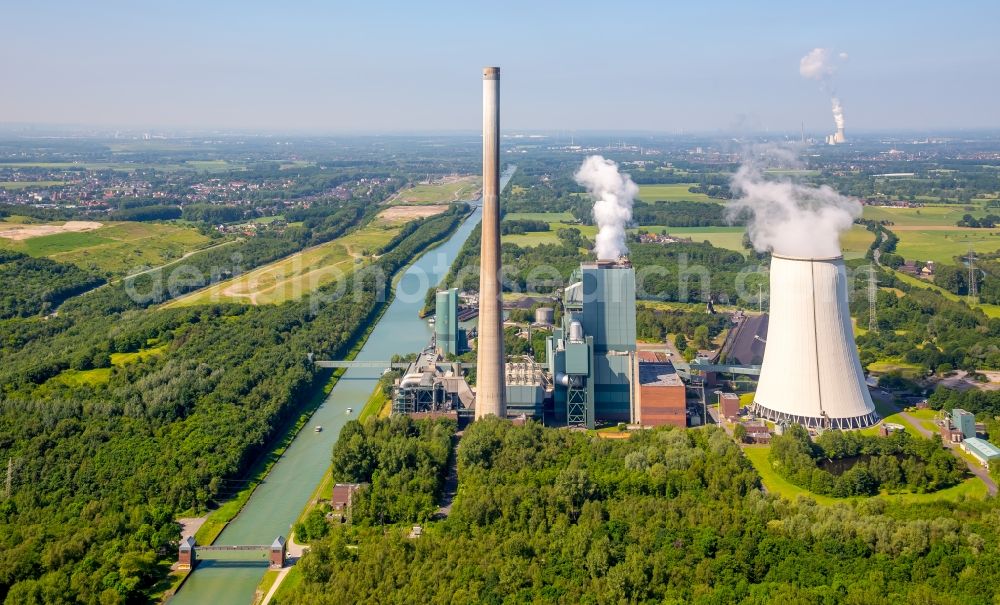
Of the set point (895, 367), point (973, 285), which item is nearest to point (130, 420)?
point (895, 367)

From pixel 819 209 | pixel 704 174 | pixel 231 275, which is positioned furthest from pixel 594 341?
pixel 704 174

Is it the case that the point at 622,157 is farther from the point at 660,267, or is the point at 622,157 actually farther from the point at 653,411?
the point at 653,411

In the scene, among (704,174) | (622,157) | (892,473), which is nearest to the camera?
(892,473)

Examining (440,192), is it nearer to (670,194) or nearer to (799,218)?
(670,194)

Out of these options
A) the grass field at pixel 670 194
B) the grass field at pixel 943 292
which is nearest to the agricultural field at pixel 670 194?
the grass field at pixel 670 194

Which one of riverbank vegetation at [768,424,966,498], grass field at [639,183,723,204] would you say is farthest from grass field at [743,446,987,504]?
A: grass field at [639,183,723,204]

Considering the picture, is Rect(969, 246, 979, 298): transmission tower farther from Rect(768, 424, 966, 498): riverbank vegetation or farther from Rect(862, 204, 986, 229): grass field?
Rect(768, 424, 966, 498): riverbank vegetation
